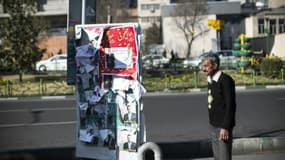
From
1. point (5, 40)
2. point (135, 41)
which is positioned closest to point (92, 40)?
point (135, 41)

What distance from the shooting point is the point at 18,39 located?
27406 millimetres

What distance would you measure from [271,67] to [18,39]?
1381cm

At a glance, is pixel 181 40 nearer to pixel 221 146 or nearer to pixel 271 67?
pixel 271 67

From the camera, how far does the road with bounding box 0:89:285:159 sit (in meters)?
10.4

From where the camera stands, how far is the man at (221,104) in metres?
5.66

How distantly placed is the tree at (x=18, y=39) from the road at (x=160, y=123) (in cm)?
977

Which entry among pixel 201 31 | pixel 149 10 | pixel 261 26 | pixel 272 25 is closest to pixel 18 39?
pixel 201 31

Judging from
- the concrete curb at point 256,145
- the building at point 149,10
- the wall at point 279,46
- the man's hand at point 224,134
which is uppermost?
the building at point 149,10

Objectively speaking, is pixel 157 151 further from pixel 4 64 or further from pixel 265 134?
pixel 4 64

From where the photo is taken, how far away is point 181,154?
880cm

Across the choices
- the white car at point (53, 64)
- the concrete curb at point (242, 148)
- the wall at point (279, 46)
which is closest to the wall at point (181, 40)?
the wall at point (279, 46)

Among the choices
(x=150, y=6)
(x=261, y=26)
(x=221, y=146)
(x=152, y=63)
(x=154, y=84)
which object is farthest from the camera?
(x=150, y=6)

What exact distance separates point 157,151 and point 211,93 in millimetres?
1208

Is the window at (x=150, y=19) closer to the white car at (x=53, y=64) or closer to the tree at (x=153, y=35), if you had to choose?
the tree at (x=153, y=35)
